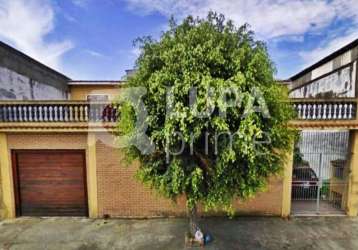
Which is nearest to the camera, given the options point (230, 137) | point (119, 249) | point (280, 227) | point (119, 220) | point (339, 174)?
point (230, 137)

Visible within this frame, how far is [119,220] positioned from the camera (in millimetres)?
6629

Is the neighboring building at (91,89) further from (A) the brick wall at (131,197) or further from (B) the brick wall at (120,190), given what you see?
(A) the brick wall at (131,197)

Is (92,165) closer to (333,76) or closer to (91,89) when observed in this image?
(91,89)

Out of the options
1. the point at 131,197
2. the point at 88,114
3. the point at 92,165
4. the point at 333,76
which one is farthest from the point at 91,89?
the point at 333,76

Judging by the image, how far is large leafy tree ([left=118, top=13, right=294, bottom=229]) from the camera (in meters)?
3.54

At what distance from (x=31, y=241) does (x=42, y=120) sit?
123 inches

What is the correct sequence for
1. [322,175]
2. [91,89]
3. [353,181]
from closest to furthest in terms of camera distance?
[353,181] < [322,175] < [91,89]

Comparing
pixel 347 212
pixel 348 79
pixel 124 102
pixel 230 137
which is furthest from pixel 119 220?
pixel 348 79

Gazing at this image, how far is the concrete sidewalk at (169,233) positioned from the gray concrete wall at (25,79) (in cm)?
452

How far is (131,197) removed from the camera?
22.0ft

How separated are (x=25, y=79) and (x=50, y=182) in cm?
480

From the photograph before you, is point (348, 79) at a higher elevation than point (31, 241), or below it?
higher

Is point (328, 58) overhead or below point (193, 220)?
overhead

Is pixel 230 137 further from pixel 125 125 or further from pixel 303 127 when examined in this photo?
pixel 303 127
